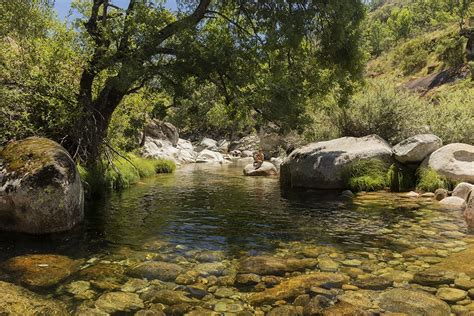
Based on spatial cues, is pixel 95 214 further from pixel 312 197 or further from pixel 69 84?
pixel 312 197

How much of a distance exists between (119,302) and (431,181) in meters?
12.6

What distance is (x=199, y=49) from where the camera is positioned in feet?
41.6

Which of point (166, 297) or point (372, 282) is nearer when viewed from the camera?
point (166, 297)

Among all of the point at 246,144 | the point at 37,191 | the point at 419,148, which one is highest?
the point at 246,144

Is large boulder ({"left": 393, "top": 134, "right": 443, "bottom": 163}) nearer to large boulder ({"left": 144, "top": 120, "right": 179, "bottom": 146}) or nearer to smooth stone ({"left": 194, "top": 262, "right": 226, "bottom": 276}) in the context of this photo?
smooth stone ({"left": 194, "top": 262, "right": 226, "bottom": 276})

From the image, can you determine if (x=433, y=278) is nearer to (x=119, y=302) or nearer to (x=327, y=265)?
(x=327, y=265)

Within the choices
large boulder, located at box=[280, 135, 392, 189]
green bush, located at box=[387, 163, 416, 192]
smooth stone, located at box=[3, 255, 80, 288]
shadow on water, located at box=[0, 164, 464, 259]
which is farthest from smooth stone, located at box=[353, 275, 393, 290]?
large boulder, located at box=[280, 135, 392, 189]

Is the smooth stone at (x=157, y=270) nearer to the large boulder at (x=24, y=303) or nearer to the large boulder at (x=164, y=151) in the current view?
the large boulder at (x=24, y=303)

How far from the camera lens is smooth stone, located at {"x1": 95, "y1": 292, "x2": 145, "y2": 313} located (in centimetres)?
545

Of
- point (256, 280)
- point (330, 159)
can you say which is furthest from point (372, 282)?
point (330, 159)

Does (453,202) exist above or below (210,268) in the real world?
above

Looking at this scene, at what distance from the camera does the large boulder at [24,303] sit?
4.86 m

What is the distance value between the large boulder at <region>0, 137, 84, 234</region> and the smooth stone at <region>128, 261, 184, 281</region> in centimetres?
309

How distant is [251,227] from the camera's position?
10.4 meters
